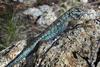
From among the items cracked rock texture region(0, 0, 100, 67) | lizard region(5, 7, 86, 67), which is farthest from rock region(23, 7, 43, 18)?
lizard region(5, 7, 86, 67)

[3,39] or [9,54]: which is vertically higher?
[9,54]

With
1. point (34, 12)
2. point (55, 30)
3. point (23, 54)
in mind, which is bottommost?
point (34, 12)

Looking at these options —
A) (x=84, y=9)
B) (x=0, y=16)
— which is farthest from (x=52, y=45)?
(x=0, y=16)

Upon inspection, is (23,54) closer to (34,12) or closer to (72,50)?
(72,50)

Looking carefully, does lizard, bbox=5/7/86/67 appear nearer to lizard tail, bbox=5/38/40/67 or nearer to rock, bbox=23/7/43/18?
lizard tail, bbox=5/38/40/67

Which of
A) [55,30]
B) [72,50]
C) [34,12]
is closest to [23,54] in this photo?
[55,30]

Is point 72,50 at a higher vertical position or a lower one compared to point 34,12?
higher

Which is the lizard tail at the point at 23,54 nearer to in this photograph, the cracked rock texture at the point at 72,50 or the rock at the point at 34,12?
the cracked rock texture at the point at 72,50

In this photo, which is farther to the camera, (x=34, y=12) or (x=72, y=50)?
(x=34, y=12)

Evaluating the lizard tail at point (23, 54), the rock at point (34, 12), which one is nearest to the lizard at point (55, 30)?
the lizard tail at point (23, 54)

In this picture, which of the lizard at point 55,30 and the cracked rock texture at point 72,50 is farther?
the lizard at point 55,30

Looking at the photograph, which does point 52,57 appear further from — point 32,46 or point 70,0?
point 70,0
